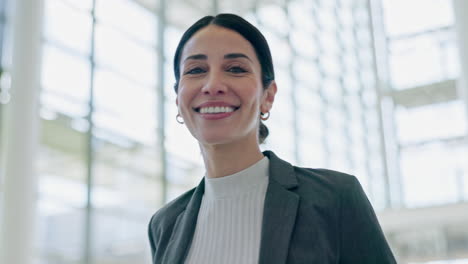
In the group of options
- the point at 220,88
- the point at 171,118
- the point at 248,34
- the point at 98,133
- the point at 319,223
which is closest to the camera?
the point at 319,223

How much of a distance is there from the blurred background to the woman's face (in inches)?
321

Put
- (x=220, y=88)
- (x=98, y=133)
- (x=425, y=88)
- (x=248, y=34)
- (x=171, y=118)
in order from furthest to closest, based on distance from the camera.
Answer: (x=425, y=88) < (x=171, y=118) < (x=98, y=133) < (x=248, y=34) < (x=220, y=88)

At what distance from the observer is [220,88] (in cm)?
174

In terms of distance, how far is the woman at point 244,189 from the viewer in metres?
1.63

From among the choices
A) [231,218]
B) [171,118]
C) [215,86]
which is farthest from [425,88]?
[215,86]

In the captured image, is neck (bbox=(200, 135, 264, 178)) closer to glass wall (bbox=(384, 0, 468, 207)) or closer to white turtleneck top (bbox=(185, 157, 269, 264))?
white turtleneck top (bbox=(185, 157, 269, 264))

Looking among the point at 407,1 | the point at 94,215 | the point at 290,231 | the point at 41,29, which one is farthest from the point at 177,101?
the point at 407,1

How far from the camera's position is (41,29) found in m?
10.2

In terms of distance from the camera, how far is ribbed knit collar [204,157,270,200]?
74.0 inches

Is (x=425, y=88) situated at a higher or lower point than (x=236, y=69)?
higher

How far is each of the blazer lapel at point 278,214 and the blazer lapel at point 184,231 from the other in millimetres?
270

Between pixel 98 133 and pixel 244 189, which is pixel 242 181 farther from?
pixel 98 133

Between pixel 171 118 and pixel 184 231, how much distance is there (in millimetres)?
11189

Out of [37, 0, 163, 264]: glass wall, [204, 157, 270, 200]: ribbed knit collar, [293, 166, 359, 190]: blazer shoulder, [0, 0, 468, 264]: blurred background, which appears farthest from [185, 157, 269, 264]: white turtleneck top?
[37, 0, 163, 264]: glass wall
